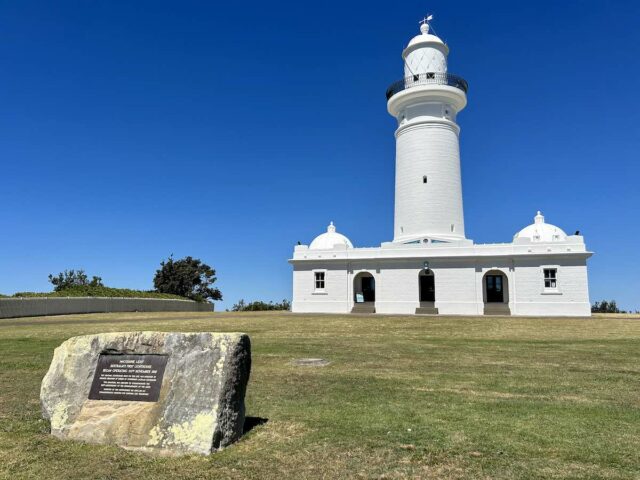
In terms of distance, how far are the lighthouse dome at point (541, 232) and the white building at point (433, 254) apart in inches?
2.6

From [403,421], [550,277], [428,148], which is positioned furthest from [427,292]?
[403,421]

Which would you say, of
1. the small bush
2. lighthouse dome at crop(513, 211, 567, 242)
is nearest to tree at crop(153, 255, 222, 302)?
the small bush

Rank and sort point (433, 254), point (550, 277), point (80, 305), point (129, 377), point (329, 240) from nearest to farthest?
1. point (129, 377)
2. point (550, 277)
3. point (433, 254)
4. point (80, 305)
5. point (329, 240)

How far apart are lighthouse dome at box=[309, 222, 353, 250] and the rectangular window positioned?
13.0 metres

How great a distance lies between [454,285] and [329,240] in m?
9.95

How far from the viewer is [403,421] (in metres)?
5.83

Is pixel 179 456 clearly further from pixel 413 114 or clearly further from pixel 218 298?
pixel 218 298

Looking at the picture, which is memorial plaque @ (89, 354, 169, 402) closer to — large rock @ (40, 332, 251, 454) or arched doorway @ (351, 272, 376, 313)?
large rock @ (40, 332, 251, 454)

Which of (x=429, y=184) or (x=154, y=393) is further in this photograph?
(x=429, y=184)

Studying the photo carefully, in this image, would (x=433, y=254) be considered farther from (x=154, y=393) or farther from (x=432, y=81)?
(x=154, y=393)

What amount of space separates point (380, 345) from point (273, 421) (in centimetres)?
780

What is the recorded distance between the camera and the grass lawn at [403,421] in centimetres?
448

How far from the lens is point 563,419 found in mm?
5918

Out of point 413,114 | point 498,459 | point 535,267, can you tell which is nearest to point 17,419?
point 498,459
